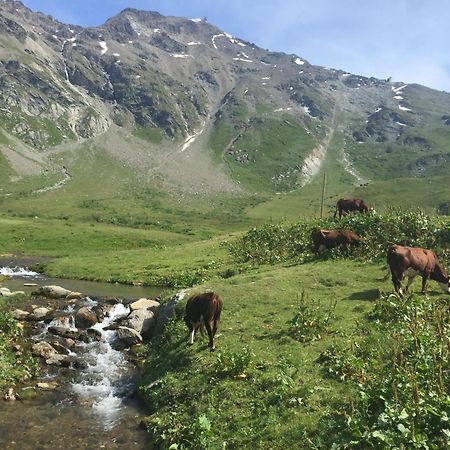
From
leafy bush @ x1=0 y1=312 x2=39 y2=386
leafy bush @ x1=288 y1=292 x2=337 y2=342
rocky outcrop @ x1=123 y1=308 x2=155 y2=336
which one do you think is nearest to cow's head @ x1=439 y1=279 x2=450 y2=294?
leafy bush @ x1=288 y1=292 x2=337 y2=342

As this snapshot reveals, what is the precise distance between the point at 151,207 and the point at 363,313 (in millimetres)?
172392

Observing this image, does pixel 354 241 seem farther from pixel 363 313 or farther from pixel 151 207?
pixel 151 207

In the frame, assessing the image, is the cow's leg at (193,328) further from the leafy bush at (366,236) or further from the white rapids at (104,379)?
the leafy bush at (366,236)

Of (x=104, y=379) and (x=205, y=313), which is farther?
(x=104, y=379)

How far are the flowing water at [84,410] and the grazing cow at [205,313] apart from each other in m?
4.07

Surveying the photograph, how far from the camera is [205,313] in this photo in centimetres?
2180

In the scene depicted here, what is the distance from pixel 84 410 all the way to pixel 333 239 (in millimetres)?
24909

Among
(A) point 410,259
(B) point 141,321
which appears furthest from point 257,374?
(B) point 141,321

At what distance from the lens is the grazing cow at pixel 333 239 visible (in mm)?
37594

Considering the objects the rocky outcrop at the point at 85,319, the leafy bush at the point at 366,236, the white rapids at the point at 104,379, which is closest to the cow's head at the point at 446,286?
the leafy bush at the point at 366,236

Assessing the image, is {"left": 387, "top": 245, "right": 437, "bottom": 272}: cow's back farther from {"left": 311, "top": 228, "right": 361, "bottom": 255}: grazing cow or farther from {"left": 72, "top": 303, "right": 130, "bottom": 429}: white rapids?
{"left": 72, "top": 303, "right": 130, "bottom": 429}: white rapids

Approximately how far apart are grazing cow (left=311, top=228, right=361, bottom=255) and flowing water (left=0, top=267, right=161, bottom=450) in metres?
18.9

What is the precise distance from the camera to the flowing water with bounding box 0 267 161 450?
16.9m

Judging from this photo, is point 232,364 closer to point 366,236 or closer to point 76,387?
point 76,387
